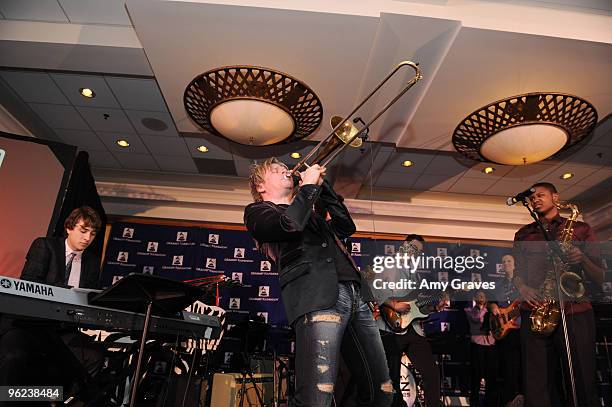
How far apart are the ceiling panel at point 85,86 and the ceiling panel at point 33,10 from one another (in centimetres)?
77

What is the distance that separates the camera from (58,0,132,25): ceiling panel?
3.98 metres

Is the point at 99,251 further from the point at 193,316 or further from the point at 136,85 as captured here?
the point at 193,316

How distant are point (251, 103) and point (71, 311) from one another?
289 cm

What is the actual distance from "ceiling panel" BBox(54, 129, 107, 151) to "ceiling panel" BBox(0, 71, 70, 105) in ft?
2.59

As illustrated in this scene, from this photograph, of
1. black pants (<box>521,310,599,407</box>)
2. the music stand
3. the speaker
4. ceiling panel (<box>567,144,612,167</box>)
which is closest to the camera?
the music stand

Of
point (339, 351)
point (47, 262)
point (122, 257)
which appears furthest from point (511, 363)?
point (122, 257)

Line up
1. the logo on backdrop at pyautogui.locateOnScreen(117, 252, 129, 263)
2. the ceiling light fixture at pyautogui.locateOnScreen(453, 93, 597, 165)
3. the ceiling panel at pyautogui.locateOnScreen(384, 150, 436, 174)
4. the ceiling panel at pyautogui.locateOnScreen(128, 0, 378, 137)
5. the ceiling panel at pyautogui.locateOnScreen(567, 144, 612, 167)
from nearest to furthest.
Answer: the ceiling panel at pyautogui.locateOnScreen(128, 0, 378, 137) < the ceiling light fixture at pyautogui.locateOnScreen(453, 93, 597, 165) < the ceiling panel at pyautogui.locateOnScreen(567, 144, 612, 167) < the ceiling panel at pyautogui.locateOnScreen(384, 150, 436, 174) < the logo on backdrop at pyautogui.locateOnScreen(117, 252, 129, 263)

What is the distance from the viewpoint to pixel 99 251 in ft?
21.2

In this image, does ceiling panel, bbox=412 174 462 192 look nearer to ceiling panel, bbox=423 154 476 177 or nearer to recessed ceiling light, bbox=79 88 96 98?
ceiling panel, bbox=423 154 476 177

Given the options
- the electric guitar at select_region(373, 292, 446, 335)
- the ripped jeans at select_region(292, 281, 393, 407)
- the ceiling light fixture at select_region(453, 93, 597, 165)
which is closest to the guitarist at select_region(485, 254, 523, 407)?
the electric guitar at select_region(373, 292, 446, 335)

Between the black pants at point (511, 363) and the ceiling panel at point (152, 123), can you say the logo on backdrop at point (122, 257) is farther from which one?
the black pants at point (511, 363)

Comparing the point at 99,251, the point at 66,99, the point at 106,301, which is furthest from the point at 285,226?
the point at 99,251

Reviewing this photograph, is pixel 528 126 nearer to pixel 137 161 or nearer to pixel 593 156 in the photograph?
pixel 593 156

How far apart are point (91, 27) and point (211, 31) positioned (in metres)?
1.42
